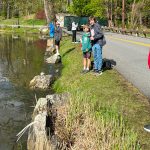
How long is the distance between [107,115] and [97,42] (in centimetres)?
696

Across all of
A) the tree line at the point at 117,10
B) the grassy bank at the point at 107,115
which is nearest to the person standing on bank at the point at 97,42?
the grassy bank at the point at 107,115

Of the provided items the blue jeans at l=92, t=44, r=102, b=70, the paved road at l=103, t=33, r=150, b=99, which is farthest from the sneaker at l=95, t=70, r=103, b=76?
the paved road at l=103, t=33, r=150, b=99

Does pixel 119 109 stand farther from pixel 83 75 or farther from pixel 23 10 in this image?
pixel 23 10

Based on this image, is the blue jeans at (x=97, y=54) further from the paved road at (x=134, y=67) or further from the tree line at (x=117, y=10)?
the tree line at (x=117, y=10)

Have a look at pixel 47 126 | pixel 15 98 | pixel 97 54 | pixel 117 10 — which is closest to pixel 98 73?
pixel 97 54

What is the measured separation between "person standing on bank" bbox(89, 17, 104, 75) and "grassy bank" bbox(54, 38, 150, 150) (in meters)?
0.41

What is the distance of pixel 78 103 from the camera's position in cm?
923

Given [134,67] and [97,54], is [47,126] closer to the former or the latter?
[97,54]

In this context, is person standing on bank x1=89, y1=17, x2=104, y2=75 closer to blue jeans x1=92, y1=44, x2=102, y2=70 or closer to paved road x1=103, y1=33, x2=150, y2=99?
blue jeans x1=92, y1=44, x2=102, y2=70

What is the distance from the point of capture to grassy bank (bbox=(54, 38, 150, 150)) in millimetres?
7383

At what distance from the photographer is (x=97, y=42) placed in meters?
15.3

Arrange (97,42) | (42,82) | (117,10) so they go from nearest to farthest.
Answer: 1. (97,42)
2. (42,82)
3. (117,10)

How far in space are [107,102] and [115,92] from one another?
4.88 feet

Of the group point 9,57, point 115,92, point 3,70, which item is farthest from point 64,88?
point 9,57
